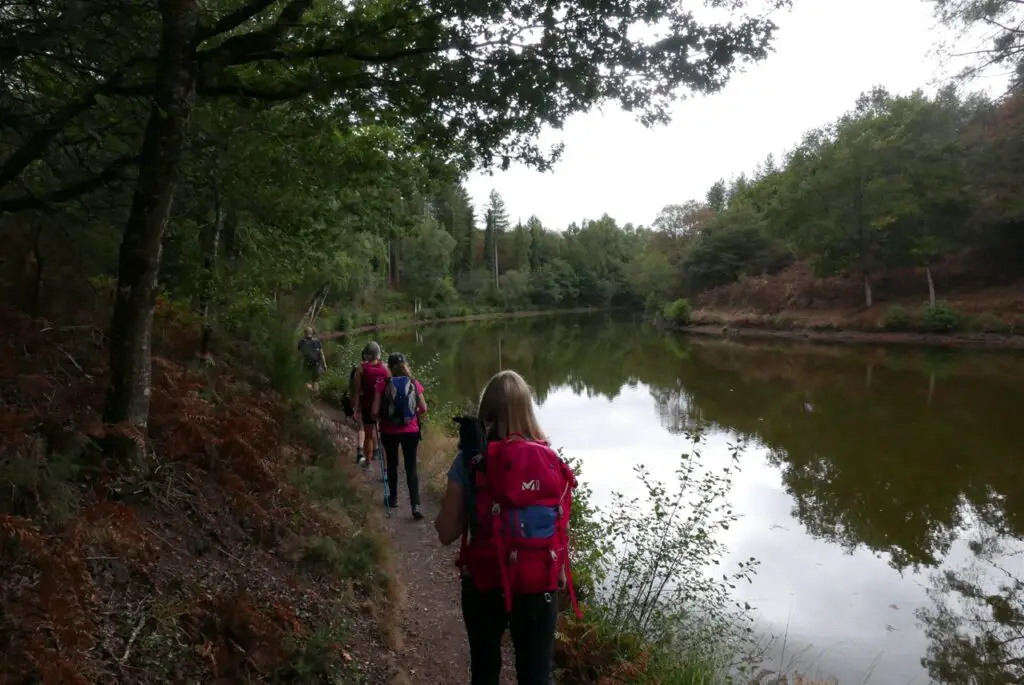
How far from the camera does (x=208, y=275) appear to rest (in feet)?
22.7

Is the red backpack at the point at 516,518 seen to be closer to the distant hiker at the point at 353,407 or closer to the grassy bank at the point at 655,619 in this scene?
the grassy bank at the point at 655,619

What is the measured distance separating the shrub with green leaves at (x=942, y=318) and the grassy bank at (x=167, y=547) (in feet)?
102

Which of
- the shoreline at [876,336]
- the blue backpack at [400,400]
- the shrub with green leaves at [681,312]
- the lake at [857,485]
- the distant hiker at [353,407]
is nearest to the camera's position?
the lake at [857,485]

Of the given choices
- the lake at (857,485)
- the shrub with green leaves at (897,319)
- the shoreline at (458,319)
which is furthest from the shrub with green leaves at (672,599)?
the shoreline at (458,319)

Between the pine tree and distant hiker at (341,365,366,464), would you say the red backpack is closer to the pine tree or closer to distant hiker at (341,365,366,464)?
distant hiker at (341,365,366,464)

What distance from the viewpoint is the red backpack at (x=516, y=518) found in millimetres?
2543

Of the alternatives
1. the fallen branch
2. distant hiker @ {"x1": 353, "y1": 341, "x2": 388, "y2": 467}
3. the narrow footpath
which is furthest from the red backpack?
distant hiker @ {"x1": 353, "y1": 341, "x2": 388, "y2": 467}

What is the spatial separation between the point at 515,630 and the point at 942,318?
1294 inches

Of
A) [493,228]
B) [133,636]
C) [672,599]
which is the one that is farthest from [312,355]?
[493,228]

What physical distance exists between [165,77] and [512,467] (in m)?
3.05

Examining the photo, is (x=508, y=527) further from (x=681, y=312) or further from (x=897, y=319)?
(x=681, y=312)

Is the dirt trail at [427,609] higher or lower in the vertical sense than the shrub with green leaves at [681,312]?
lower

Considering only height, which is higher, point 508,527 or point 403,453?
point 508,527

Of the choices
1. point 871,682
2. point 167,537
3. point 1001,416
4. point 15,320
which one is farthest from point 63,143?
point 1001,416
